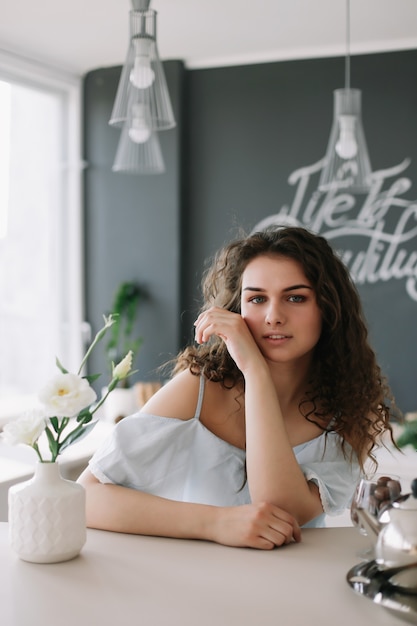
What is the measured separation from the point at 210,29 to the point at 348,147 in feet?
3.36

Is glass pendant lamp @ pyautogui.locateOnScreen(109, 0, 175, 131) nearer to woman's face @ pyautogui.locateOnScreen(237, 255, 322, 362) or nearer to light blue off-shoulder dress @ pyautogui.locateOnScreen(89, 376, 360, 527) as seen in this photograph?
woman's face @ pyautogui.locateOnScreen(237, 255, 322, 362)

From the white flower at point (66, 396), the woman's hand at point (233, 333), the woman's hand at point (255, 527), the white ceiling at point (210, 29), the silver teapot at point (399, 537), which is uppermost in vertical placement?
the white ceiling at point (210, 29)

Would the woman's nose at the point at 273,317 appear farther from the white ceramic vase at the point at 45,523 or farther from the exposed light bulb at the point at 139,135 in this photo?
the exposed light bulb at the point at 139,135

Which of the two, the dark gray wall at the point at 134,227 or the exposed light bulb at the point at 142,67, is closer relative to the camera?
the exposed light bulb at the point at 142,67

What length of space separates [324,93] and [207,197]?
0.90 m

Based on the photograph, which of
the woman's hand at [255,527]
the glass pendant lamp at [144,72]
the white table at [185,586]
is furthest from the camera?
the glass pendant lamp at [144,72]

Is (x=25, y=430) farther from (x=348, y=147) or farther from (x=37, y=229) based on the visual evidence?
(x=37, y=229)

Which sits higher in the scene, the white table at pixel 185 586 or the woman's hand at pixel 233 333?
the woman's hand at pixel 233 333

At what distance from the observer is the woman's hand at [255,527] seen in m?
1.35

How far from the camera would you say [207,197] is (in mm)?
4500

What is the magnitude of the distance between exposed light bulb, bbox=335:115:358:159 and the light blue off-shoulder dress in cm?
193

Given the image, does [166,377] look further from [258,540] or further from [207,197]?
[258,540]

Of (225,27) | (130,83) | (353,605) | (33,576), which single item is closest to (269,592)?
(353,605)

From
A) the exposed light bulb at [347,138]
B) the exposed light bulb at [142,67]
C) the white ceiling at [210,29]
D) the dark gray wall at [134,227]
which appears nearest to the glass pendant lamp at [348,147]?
the exposed light bulb at [347,138]
